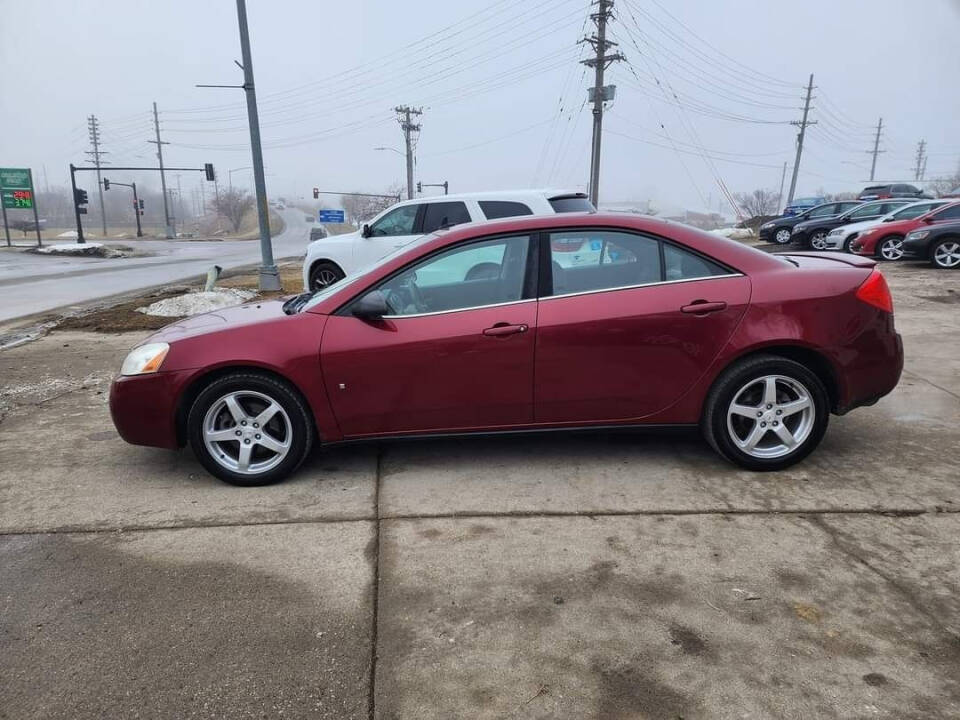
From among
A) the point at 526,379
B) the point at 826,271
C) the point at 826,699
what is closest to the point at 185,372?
the point at 526,379

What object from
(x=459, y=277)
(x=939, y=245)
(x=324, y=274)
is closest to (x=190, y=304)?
(x=324, y=274)

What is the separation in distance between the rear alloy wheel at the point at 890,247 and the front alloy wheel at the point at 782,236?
8335 mm

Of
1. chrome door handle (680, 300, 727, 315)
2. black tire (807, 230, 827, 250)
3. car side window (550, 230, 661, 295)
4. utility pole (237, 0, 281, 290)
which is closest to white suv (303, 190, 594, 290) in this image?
utility pole (237, 0, 281, 290)

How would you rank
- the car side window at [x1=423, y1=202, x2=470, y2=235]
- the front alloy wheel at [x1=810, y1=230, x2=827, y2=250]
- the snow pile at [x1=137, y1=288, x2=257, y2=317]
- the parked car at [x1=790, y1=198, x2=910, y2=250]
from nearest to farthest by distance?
the car side window at [x1=423, y1=202, x2=470, y2=235] < the snow pile at [x1=137, y1=288, x2=257, y2=317] < the parked car at [x1=790, y1=198, x2=910, y2=250] < the front alloy wheel at [x1=810, y1=230, x2=827, y2=250]

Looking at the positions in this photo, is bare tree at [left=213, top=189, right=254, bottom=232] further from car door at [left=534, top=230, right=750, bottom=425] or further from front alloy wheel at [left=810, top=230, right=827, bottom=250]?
car door at [left=534, top=230, right=750, bottom=425]

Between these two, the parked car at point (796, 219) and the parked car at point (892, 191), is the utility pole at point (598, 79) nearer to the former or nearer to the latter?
the parked car at point (796, 219)

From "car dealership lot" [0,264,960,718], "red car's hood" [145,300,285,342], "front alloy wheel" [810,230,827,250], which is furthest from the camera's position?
"front alloy wheel" [810,230,827,250]

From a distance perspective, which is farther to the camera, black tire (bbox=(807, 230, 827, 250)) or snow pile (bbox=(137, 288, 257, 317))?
black tire (bbox=(807, 230, 827, 250))

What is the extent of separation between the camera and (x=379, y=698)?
2201mm

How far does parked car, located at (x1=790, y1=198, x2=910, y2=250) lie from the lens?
63.6ft

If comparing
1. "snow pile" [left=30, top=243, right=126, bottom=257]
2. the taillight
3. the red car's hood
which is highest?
the taillight

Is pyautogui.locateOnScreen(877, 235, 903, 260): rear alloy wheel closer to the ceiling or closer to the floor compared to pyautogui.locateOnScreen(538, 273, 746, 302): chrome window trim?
closer to the floor

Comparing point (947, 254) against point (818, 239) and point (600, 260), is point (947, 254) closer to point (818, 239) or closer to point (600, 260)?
point (818, 239)

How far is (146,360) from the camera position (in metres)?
3.80
